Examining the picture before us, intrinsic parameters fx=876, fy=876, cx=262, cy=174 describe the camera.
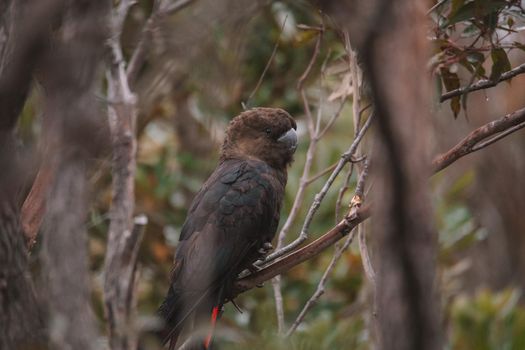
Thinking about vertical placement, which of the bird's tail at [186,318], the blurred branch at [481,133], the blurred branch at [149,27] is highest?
the blurred branch at [149,27]

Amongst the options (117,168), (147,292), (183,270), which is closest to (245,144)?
(183,270)

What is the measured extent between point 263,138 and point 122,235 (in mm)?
2623

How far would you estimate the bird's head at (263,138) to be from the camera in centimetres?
451

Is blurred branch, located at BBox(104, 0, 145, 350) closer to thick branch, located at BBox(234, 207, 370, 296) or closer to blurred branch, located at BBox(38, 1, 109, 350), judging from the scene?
blurred branch, located at BBox(38, 1, 109, 350)

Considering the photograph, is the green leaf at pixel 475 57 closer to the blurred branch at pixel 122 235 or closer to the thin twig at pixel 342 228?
the thin twig at pixel 342 228

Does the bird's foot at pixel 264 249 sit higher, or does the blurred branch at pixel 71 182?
the blurred branch at pixel 71 182

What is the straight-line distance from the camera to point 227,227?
3.96 m

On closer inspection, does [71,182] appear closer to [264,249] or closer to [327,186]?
[327,186]

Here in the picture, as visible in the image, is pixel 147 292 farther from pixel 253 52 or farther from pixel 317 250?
pixel 317 250

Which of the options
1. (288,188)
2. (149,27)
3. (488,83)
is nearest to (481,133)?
(488,83)

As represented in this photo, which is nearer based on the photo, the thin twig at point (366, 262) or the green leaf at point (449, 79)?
the thin twig at point (366, 262)

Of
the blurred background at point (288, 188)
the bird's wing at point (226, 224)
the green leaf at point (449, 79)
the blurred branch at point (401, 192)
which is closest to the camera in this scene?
the blurred branch at point (401, 192)

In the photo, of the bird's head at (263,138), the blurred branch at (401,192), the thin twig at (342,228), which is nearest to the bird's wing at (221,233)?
the bird's head at (263,138)

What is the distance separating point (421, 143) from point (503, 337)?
3.85 m
